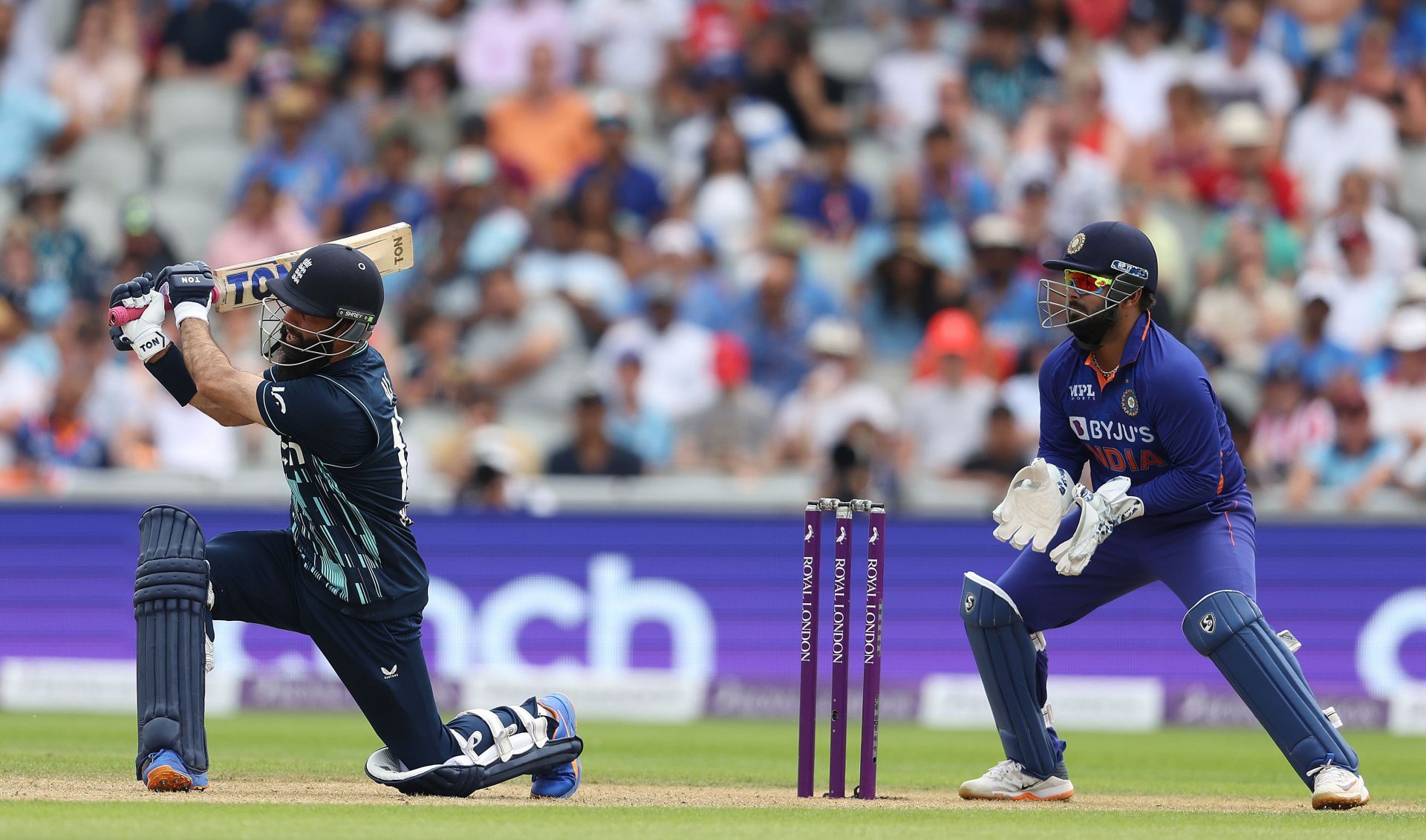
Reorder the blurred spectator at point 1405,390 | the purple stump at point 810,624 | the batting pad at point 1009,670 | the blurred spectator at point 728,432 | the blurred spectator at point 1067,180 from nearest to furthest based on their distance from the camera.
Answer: the purple stump at point 810,624, the batting pad at point 1009,670, the blurred spectator at point 1405,390, the blurred spectator at point 728,432, the blurred spectator at point 1067,180

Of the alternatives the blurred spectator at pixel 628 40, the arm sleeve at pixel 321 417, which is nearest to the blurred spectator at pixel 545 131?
the blurred spectator at pixel 628 40

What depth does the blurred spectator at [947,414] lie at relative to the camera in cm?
1247

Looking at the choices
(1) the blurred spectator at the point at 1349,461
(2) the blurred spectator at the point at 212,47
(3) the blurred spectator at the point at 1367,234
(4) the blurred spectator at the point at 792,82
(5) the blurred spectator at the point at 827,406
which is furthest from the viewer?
(2) the blurred spectator at the point at 212,47

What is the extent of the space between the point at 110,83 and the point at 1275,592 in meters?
9.65

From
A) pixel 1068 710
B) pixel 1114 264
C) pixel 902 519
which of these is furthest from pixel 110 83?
pixel 1114 264

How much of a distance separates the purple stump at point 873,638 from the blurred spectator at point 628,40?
9593mm

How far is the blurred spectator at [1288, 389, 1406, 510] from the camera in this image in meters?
11.7

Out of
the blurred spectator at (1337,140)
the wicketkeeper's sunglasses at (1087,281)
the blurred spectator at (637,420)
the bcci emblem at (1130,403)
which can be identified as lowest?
the bcci emblem at (1130,403)

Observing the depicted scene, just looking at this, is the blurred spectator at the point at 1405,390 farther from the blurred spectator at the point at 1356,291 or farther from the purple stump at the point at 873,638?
the purple stump at the point at 873,638

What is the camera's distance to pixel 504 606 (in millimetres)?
11180

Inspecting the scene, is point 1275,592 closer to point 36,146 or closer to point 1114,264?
point 1114,264

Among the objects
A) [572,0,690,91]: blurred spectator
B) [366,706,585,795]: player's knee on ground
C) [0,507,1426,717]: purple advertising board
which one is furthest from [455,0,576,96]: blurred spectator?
[366,706,585,795]: player's knee on ground

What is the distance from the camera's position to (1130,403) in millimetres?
6594

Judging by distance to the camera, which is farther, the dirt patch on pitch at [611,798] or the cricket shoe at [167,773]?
the dirt patch on pitch at [611,798]
